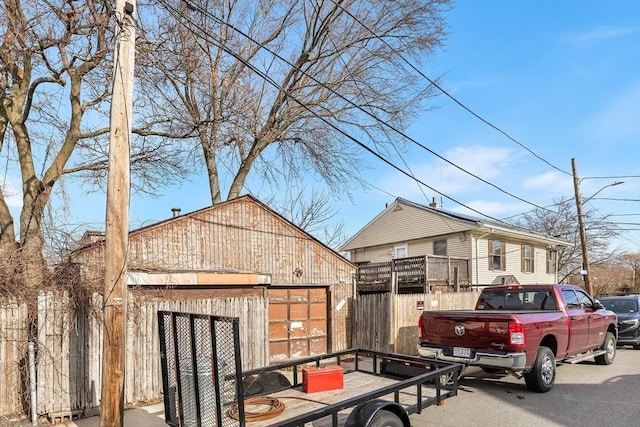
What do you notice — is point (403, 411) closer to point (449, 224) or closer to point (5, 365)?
point (5, 365)

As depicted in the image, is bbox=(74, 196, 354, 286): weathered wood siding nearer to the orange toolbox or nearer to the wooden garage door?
the wooden garage door

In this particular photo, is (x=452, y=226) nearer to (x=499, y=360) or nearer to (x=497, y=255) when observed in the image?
(x=497, y=255)

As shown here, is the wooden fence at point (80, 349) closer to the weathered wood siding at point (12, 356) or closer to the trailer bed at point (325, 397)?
the weathered wood siding at point (12, 356)

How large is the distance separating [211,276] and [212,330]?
5.42 meters

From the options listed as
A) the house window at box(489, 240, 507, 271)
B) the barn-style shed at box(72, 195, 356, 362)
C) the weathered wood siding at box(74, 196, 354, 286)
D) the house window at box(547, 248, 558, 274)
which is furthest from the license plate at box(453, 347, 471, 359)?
the house window at box(547, 248, 558, 274)

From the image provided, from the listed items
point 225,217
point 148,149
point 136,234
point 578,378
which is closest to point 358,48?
point 148,149

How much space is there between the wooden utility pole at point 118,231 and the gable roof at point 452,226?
1808cm

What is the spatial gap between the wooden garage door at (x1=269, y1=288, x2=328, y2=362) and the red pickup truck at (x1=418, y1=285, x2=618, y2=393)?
4.16 m

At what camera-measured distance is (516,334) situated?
721 cm

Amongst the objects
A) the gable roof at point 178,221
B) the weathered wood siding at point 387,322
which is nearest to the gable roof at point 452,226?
the weathered wood siding at point 387,322

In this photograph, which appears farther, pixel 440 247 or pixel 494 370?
pixel 440 247

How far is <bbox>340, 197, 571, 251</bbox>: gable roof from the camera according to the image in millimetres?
21016

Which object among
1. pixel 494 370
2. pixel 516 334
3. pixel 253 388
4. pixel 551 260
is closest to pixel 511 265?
pixel 551 260

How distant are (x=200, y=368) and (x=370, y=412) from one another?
1.58 m
